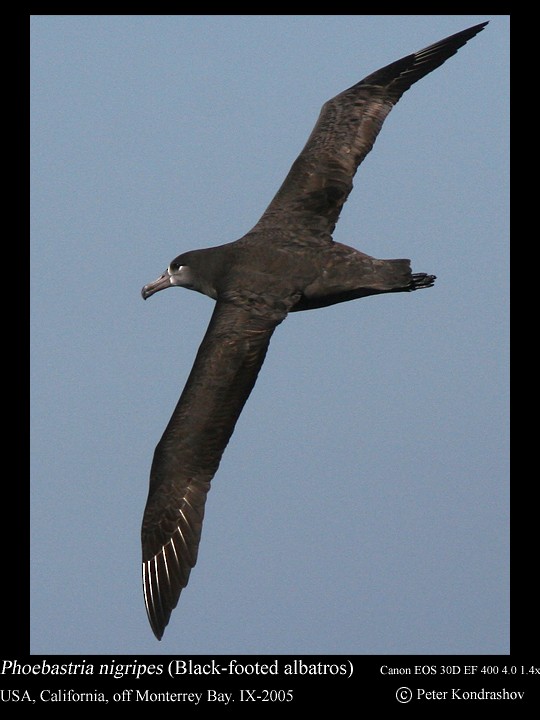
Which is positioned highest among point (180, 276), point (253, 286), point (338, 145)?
point (338, 145)

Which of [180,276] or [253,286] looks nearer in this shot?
[253,286]

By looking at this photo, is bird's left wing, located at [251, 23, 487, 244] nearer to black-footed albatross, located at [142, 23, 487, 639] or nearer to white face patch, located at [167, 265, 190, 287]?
black-footed albatross, located at [142, 23, 487, 639]

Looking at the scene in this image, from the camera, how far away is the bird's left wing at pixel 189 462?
16.0 metres

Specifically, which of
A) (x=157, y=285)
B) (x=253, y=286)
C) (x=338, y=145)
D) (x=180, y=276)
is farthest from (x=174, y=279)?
(x=338, y=145)

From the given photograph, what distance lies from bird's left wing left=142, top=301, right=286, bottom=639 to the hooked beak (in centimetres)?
230

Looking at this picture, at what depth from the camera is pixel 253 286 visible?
16922 millimetres

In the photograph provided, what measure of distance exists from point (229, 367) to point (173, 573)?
2.23m

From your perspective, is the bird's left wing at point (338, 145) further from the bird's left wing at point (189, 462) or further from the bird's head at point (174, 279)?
the bird's left wing at point (189, 462)

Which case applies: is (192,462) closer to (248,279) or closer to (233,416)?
(233,416)

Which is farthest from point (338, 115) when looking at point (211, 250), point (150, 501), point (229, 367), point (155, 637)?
point (155, 637)

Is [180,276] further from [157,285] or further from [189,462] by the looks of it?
[189,462]

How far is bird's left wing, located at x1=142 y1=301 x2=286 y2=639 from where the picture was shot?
16016mm

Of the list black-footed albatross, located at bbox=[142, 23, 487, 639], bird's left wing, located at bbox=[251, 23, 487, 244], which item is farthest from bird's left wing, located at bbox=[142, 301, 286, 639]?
bird's left wing, located at bbox=[251, 23, 487, 244]

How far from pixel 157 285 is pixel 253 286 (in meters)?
2.03
